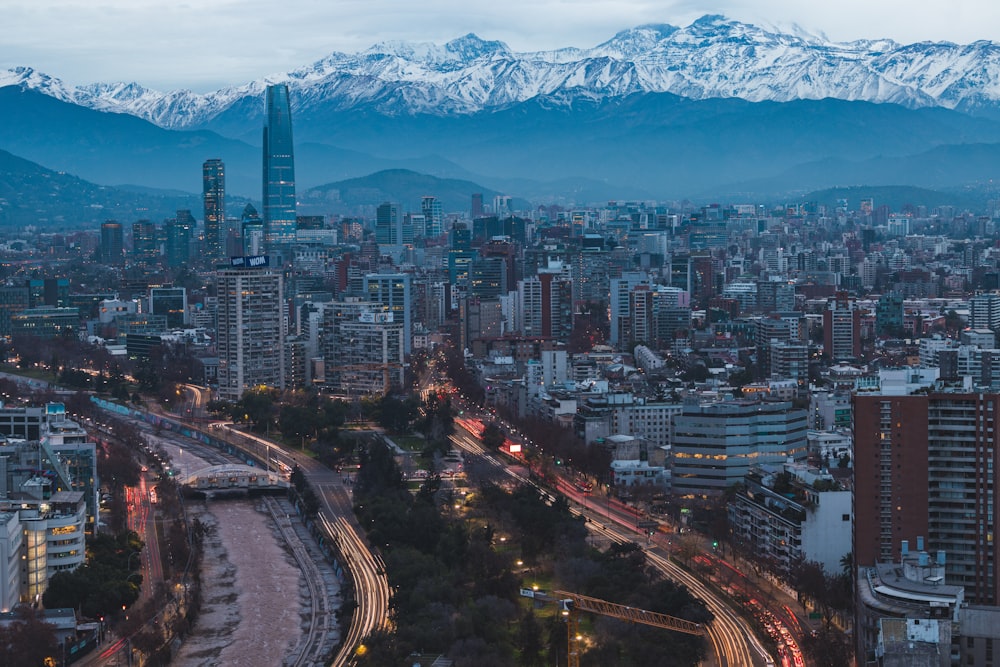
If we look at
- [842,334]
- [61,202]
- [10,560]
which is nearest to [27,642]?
[10,560]

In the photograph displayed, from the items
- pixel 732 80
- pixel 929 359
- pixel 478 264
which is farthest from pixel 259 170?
pixel 929 359

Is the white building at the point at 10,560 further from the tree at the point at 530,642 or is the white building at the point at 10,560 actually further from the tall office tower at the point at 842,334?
the tall office tower at the point at 842,334

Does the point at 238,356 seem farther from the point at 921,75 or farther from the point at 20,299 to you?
the point at 921,75

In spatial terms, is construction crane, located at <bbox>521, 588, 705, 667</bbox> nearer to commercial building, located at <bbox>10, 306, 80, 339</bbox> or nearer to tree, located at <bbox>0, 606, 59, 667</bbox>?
tree, located at <bbox>0, 606, 59, 667</bbox>

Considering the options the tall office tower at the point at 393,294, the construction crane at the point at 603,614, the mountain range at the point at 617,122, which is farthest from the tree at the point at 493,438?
the mountain range at the point at 617,122

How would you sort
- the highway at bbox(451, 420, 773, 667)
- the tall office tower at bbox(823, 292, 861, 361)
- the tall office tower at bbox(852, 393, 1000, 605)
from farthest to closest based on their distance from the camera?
the tall office tower at bbox(823, 292, 861, 361), the tall office tower at bbox(852, 393, 1000, 605), the highway at bbox(451, 420, 773, 667)

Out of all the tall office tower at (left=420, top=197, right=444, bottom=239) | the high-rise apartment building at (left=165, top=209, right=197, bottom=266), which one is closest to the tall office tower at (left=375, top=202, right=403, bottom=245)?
the tall office tower at (left=420, top=197, right=444, bottom=239)

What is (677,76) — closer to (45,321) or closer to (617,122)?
(617,122)
